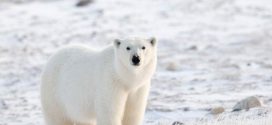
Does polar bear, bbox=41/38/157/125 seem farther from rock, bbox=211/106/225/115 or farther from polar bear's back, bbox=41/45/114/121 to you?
rock, bbox=211/106/225/115

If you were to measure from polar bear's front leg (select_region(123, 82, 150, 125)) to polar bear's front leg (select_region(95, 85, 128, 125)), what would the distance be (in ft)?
0.33

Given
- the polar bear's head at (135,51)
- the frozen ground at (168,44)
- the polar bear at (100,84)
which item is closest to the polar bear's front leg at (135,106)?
the polar bear at (100,84)

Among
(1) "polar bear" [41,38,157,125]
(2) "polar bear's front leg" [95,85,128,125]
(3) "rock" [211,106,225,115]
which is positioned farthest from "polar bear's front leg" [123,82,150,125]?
(3) "rock" [211,106,225,115]

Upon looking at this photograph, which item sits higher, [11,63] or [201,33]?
[201,33]

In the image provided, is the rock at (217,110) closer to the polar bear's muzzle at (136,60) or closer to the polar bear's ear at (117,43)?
the polar bear's ear at (117,43)

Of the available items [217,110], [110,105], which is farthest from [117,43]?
[217,110]

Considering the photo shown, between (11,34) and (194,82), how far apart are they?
687 centimetres

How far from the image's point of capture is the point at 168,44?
1578cm

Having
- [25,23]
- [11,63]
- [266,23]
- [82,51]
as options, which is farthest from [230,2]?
[82,51]

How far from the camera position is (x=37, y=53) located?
50.1ft

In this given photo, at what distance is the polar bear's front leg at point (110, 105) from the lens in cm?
645

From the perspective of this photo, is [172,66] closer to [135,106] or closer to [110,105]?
[135,106]

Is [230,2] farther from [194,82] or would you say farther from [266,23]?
[194,82]

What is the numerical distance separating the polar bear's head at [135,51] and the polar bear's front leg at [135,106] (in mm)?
291
